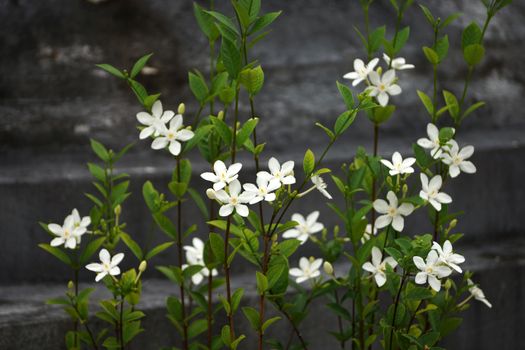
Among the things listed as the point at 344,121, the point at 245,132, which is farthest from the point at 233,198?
the point at 344,121

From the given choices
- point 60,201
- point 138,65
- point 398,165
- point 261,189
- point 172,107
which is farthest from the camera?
point 172,107

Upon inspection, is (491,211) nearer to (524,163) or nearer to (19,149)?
(524,163)

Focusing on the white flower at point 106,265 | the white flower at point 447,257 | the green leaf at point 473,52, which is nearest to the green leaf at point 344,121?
the white flower at point 447,257

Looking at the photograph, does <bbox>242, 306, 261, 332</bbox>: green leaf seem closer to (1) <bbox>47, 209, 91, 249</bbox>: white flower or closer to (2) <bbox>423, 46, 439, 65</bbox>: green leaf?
(1) <bbox>47, 209, 91, 249</bbox>: white flower

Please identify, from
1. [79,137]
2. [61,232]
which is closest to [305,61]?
[79,137]

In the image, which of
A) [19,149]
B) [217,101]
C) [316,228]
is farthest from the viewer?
[217,101]

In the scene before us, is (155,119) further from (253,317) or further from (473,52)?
(473,52)

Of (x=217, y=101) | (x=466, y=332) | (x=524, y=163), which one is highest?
(x=217, y=101)
